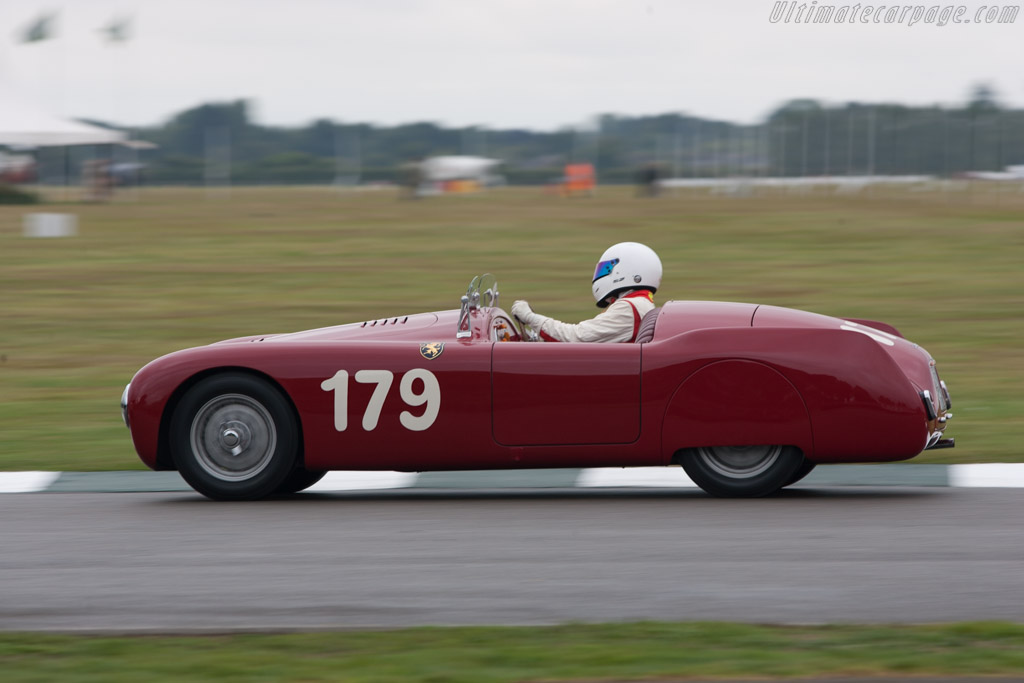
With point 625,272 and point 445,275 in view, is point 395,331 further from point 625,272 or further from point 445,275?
point 445,275

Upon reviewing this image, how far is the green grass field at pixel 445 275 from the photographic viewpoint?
38.2 feet

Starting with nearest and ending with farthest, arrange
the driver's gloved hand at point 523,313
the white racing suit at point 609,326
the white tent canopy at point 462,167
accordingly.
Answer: the white racing suit at point 609,326 < the driver's gloved hand at point 523,313 < the white tent canopy at point 462,167

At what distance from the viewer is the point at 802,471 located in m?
7.40

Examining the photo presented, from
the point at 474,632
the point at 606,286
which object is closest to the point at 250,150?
the point at 606,286

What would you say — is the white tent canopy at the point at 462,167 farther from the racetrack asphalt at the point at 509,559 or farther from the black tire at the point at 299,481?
the racetrack asphalt at the point at 509,559

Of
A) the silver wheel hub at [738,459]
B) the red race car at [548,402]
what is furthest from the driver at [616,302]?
the silver wheel hub at [738,459]

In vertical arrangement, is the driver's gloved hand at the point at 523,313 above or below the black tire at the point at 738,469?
above

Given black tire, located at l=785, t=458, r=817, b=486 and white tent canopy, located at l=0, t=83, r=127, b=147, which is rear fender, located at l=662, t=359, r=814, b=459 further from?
white tent canopy, located at l=0, t=83, r=127, b=147

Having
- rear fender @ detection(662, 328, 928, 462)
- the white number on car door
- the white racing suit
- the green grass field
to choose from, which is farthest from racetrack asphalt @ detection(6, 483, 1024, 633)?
the green grass field

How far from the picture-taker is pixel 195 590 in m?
5.41

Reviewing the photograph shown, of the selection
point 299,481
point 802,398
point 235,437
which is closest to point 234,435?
point 235,437

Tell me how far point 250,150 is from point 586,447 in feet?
138

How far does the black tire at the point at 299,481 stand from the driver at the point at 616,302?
1368mm

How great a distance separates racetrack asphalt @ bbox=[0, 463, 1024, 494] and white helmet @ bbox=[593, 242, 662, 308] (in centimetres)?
100
